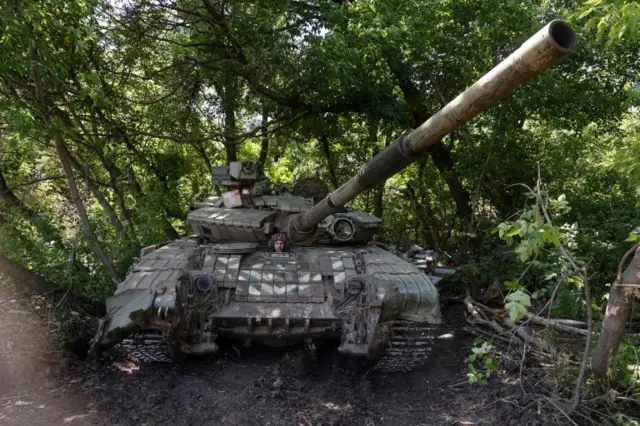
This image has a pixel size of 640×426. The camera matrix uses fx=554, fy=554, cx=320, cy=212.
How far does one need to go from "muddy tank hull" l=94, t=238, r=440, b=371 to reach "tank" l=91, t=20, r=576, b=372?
1cm

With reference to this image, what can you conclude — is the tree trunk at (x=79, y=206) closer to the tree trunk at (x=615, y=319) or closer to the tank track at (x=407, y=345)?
the tank track at (x=407, y=345)

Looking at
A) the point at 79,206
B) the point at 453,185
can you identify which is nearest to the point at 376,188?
the point at 453,185

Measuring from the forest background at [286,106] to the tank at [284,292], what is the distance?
2314mm

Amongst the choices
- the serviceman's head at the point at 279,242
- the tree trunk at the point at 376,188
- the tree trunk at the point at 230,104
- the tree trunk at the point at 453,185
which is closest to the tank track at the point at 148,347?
the serviceman's head at the point at 279,242

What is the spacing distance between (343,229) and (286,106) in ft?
19.5

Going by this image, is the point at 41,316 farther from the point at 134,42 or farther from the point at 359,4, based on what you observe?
the point at 359,4

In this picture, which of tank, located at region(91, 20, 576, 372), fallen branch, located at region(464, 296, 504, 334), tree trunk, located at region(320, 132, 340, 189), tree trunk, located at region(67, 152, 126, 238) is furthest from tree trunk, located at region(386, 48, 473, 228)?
tree trunk, located at region(67, 152, 126, 238)

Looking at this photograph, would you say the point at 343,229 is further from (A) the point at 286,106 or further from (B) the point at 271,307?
(A) the point at 286,106

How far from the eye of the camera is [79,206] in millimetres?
10148

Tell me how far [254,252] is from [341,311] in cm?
180

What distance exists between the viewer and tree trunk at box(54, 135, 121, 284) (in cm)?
984

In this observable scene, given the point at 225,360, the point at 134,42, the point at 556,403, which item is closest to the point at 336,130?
the point at 134,42

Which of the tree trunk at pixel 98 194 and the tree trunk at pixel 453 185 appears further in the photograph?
the tree trunk at pixel 453 185

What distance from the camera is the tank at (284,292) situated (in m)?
6.23
